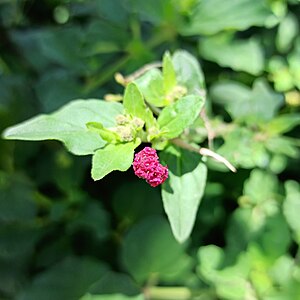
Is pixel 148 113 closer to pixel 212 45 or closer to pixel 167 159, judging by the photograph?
pixel 167 159

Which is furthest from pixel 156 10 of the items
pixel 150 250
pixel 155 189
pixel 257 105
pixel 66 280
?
pixel 66 280

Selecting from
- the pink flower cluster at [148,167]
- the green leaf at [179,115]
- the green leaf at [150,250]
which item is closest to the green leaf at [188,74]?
the green leaf at [179,115]

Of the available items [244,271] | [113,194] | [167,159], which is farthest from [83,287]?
[167,159]

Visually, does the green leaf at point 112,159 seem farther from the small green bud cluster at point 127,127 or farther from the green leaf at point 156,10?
the green leaf at point 156,10

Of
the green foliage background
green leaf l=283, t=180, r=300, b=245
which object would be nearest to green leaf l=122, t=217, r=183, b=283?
the green foliage background

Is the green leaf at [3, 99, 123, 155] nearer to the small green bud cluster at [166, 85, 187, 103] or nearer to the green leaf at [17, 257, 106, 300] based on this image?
the small green bud cluster at [166, 85, 187, 103]

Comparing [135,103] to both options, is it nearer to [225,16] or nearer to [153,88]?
[153,88]
